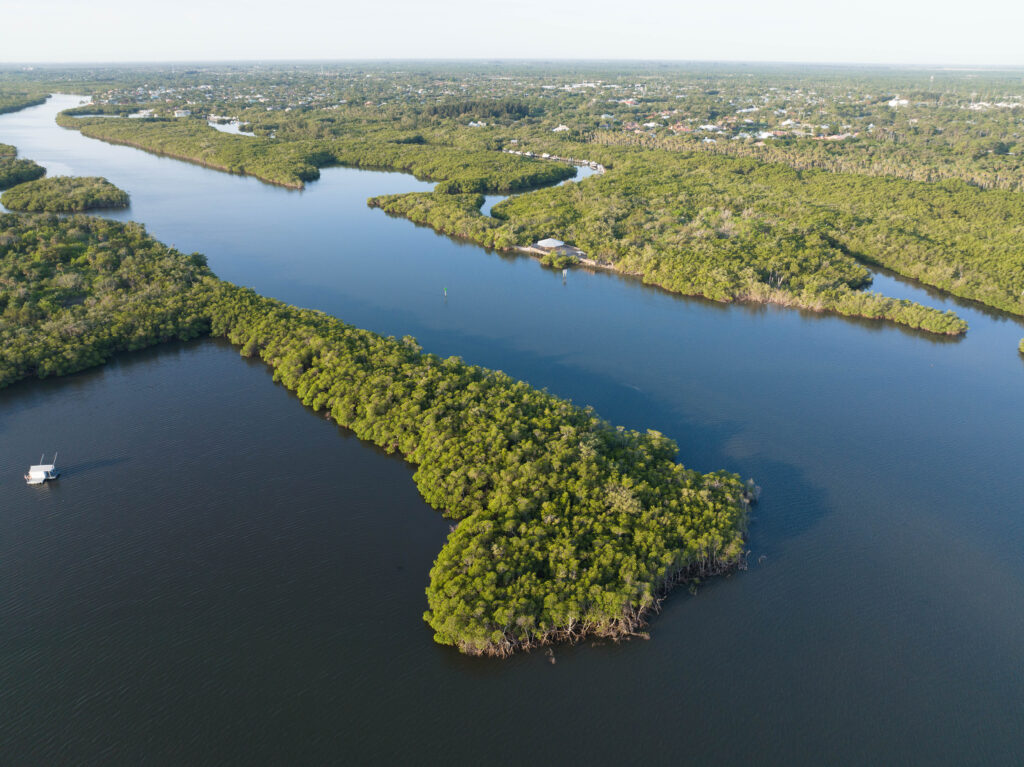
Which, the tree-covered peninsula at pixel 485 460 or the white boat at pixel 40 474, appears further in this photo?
the white boat at pixel 40 474

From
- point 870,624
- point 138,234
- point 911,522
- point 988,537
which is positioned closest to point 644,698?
point 870,624

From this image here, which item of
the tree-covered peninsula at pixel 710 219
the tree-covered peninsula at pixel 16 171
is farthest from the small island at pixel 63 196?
the tree-covered peninsula at pixel 710 219

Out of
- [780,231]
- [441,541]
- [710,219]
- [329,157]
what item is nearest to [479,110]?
[329,157]

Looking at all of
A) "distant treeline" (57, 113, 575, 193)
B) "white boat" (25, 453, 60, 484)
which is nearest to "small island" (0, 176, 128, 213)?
Answer: "distant treeline" (57, 113, 575, 193)

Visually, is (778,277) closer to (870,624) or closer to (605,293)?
(605,293)

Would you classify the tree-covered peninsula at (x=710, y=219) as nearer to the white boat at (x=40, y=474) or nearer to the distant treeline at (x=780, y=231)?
the distant treeline at (x=780, y=231)

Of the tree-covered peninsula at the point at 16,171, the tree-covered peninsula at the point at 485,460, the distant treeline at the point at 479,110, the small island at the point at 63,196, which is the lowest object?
the tree-covered peninsula at the point at 485,460

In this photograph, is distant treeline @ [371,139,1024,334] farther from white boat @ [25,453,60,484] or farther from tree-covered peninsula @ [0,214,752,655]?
white boat @ [25,453,60,484]

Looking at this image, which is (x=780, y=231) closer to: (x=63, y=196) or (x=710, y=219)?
(x=710, y=219)
